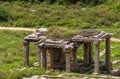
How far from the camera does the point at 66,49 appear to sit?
3878 cm

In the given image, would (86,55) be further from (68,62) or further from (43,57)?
(43,57)

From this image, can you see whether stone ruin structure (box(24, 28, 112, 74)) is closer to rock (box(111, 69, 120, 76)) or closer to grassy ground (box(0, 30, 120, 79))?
rock (box(111, 69, 120, 76))

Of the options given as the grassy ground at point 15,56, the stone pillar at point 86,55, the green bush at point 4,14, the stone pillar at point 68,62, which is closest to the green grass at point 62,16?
the green bush at point 4,14

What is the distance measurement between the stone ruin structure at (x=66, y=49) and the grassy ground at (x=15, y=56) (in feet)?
3.39

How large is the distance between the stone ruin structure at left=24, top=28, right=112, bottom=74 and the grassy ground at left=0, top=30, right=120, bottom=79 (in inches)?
40.7

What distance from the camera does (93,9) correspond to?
65250 millimetres

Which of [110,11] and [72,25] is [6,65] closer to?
[72,25]

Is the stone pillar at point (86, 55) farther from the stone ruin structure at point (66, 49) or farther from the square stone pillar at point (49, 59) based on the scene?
the square stone pillar at point (49, 59)

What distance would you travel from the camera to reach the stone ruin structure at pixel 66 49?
39.3m

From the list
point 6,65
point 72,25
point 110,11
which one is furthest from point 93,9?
point 6,65

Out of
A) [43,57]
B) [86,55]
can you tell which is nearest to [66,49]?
[43,57]

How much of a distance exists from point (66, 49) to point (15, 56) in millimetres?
8906

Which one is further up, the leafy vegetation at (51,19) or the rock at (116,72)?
the leafy vegetation at (51,19)

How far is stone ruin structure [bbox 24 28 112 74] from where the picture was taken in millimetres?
39312
